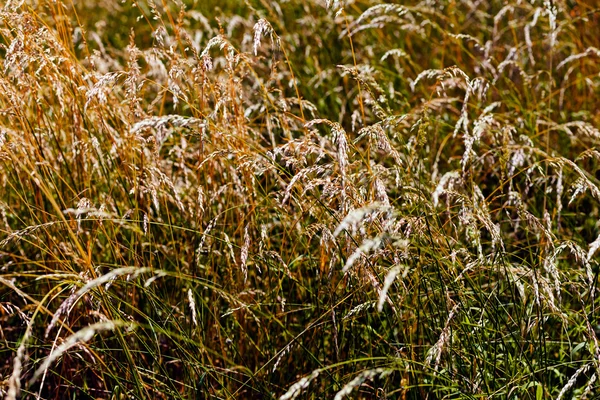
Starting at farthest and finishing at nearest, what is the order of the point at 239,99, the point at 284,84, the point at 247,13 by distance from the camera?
1. the point at 247,13
2. the point at 284,84
3. the point at 239,99

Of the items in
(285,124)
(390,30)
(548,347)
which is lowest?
(548,347)

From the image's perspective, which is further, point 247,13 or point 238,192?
point 247,13

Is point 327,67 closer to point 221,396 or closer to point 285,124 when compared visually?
point 285,124

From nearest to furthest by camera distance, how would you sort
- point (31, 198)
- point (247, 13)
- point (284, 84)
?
point (31, 198) → point (284, 84) → point (247, 13)

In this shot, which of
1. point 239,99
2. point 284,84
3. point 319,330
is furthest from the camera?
point 284,84

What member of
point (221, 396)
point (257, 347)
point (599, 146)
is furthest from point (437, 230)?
point (599, 146)

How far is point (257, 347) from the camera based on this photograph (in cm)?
198

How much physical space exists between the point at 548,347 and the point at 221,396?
3.03 ft

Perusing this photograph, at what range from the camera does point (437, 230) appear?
1907 mm

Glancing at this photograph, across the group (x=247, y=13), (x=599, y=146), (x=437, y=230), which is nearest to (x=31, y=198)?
(x=437, y=230)

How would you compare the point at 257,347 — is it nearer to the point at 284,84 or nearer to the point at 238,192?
the point at 238,192

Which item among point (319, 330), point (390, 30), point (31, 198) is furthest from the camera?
point (390, 30)

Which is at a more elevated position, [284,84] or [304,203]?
[304,203]

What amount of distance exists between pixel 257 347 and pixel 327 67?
211 centimetres
